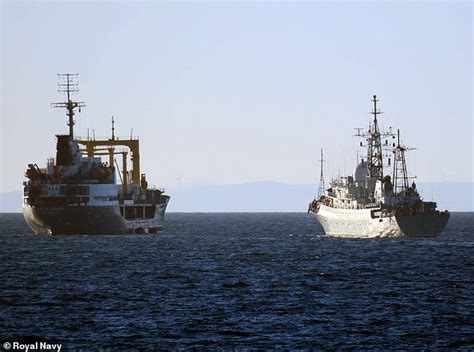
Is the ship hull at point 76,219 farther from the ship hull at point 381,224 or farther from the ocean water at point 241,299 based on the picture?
the ocean water at point 241,299

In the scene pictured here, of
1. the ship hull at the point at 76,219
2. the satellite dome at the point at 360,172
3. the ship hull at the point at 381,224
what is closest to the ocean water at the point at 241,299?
the ship hull at the point at 381,224

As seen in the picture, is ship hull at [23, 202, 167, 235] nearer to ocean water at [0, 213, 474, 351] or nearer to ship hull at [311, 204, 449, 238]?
ship hull at [311, 204, 449, 238]

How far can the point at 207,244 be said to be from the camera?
146 metres

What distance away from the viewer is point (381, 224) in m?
148

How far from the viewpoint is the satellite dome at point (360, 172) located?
6526 inches

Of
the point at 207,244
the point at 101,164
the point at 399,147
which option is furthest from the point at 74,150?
the point at 399,147

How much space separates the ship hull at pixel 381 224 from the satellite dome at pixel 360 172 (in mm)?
5361

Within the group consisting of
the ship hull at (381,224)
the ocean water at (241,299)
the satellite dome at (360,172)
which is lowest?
the ocean water at (241,299)

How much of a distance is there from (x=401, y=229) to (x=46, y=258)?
4845 cm

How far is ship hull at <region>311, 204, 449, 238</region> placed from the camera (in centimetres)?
14350

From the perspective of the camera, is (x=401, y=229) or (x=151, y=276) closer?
(x=151, y=276)

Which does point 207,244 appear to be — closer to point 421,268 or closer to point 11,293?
point 421,268

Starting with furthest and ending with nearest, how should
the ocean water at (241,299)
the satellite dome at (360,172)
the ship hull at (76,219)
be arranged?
the satellite dome at (360,172), the ship hull at (76,219), the ocean water at (241,299)

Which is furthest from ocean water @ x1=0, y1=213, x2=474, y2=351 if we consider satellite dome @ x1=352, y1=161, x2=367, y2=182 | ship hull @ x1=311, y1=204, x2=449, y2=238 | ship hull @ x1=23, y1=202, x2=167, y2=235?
satellite dome @ x1=352, y1=161, x2=367, y2=182
